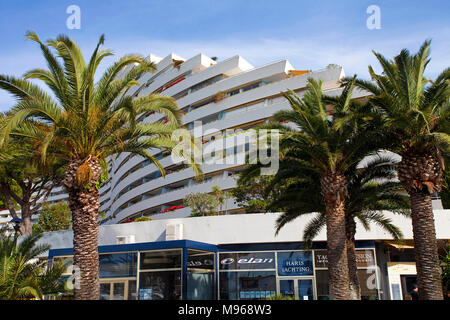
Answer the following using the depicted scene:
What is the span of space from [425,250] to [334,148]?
411 centimetres

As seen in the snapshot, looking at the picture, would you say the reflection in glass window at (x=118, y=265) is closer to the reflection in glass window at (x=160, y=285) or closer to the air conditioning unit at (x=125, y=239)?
the reflection in glass window at (x=160, y=285)

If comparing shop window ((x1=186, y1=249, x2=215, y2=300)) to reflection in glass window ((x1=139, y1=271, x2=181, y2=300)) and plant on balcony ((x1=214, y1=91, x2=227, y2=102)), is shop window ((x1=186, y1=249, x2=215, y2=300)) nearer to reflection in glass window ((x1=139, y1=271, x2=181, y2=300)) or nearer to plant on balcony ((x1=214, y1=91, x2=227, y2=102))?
reflection in glass window ((x1=139, y1=271, x2=181, y2=300))

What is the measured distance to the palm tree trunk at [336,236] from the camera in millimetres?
14195

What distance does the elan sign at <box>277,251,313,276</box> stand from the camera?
20.5m

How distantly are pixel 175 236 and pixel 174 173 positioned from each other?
2633 cm

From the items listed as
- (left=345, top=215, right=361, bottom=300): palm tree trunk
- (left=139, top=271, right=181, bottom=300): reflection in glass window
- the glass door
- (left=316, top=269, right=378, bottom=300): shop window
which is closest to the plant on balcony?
the glass door

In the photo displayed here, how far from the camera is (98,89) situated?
13.5 meters

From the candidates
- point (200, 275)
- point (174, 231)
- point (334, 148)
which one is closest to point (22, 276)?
point (200, 275)

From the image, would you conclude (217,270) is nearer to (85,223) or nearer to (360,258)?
(360,258)

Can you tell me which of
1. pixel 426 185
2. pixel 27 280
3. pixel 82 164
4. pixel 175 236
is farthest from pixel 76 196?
pixel 426 185

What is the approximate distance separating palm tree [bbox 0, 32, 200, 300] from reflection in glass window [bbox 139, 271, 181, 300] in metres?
6.21

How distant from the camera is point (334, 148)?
46.8ft
